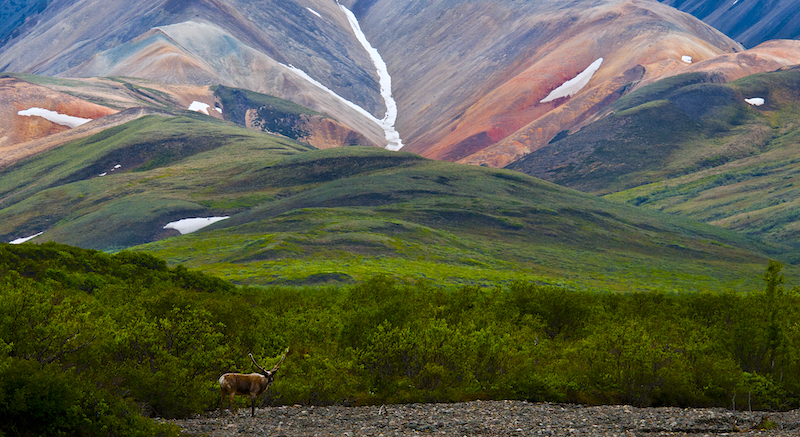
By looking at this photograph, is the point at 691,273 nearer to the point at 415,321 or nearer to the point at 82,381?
the point at 415,321

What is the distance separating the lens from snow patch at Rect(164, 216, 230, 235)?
14375 centimetres

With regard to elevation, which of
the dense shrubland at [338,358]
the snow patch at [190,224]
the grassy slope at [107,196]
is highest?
the dense shrubland at [338,358]

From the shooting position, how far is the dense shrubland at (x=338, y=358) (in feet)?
59.4

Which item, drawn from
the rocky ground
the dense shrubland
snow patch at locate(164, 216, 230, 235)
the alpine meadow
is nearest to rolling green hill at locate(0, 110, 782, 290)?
the alpine meadow

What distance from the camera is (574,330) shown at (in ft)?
171

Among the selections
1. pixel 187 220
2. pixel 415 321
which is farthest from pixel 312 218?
pixel 415 321

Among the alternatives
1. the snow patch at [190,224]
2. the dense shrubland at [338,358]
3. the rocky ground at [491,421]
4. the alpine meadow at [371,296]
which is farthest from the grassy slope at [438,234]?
the rocky ground at [491,421]

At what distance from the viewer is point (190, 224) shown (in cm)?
14600

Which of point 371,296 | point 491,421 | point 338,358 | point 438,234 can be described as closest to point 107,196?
point 438,234

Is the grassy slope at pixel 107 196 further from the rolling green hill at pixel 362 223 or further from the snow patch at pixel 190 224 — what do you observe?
the snow patch at pixel 190 224

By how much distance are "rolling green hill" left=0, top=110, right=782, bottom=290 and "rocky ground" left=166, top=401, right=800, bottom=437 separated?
62.8 metres

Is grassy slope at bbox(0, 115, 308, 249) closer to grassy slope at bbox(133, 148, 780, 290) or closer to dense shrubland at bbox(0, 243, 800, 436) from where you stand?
grassy slope at bbox(133, 148, 780, 290)

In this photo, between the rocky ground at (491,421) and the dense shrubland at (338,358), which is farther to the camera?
the rocky ground at (491,421)

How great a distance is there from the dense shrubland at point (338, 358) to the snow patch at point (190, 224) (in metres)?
95.4
